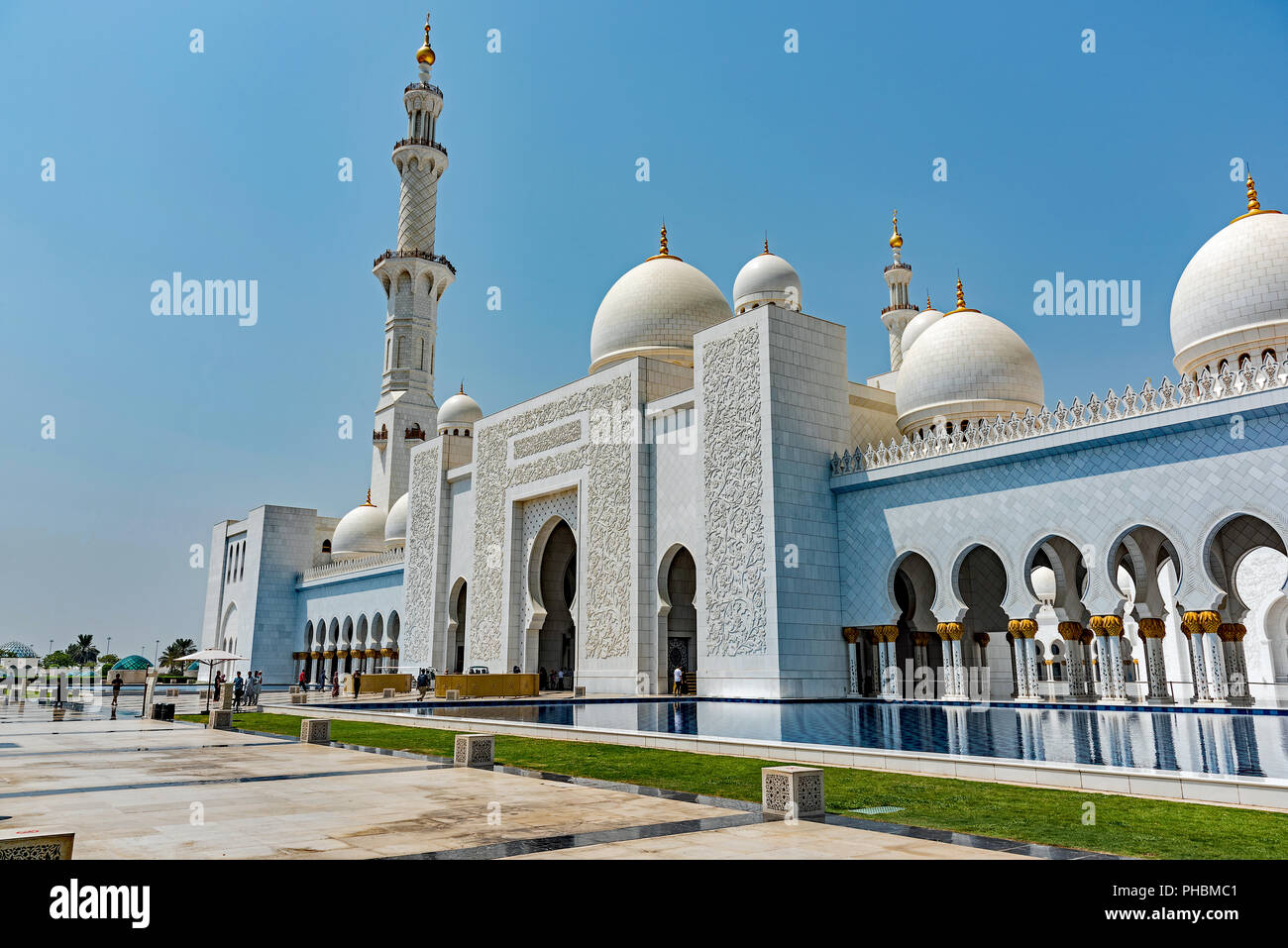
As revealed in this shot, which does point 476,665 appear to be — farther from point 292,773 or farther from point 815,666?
point 292,773

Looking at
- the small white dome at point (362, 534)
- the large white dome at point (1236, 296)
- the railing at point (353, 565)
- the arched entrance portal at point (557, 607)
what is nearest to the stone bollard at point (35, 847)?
the large white dome at point (1236, 296)

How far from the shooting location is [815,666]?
47.3 ft

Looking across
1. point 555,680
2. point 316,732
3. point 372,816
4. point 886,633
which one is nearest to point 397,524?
point 555,680

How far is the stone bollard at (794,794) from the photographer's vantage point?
427cm

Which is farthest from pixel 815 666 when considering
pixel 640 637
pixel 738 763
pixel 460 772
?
pixel 460 772

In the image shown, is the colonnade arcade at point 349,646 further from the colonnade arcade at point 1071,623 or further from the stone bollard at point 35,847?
the stone bollard at point 35,847

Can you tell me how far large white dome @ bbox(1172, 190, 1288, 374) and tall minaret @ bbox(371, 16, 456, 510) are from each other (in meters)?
21.1

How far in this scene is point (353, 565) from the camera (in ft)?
92.9

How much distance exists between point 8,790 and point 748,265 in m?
17.4

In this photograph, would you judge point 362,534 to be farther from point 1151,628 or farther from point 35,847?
point 35,847

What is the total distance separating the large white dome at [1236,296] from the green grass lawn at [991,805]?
10587 millimetres

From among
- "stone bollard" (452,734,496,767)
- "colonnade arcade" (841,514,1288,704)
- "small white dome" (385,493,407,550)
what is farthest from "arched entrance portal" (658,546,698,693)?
"small white dome" (385,493,407,550)

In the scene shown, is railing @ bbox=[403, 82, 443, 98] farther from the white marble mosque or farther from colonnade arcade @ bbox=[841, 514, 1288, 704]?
colonnade arcade @ bbox=[841, 514, 1288, 704]

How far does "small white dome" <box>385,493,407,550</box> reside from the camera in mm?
27750
